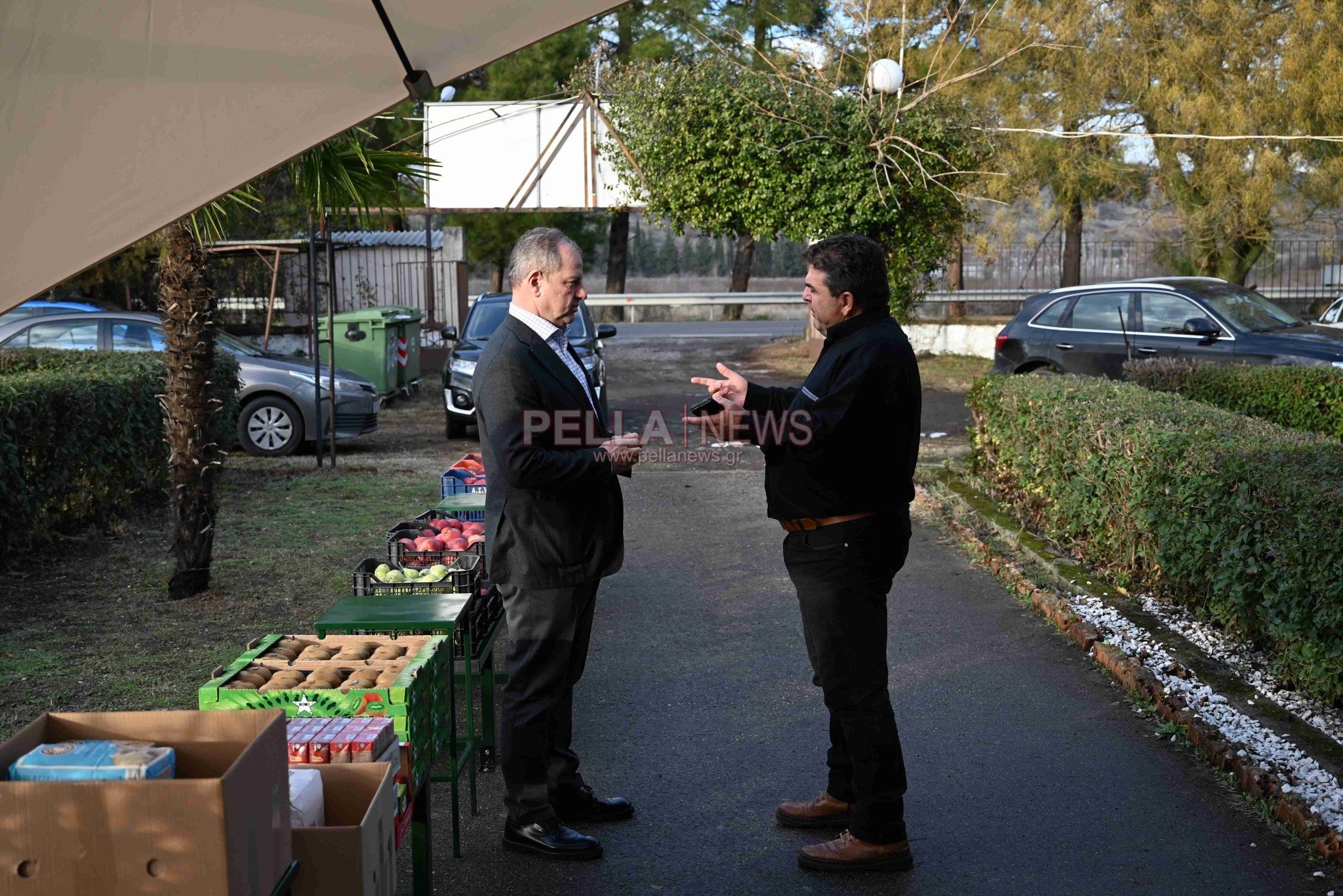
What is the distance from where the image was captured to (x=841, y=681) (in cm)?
418

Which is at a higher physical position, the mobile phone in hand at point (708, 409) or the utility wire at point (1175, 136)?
the utility wire at point (1175, 136)

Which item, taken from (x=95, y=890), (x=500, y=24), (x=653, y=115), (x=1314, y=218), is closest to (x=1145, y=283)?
(x=653, y=115)

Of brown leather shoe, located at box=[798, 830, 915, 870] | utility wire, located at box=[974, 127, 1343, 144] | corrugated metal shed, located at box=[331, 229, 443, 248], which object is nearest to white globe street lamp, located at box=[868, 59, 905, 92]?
utility wire, located at box=[974, 127, 1343, 144]

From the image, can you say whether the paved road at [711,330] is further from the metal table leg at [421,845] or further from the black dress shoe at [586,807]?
the metal table leg at [421,845]

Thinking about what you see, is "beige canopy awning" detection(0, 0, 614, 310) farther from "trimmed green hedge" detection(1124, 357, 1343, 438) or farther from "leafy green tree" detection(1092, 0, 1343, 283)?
"leafy green tree" detection(1092, 0, 1343, 283)

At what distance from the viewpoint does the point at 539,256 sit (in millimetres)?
4262

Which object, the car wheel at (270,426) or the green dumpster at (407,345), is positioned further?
the green dumpster at (407,345)

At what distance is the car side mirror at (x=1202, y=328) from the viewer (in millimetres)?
13414

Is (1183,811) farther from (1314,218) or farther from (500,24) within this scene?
(1314,218)

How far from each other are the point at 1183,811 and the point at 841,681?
156 centimetres

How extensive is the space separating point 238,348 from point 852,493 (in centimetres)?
1169

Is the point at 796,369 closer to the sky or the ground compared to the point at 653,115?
closer to the ground

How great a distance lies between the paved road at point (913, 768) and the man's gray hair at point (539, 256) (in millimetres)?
2069

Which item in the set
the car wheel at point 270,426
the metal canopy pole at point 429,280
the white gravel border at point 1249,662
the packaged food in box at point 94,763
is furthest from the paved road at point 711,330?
the packaged food in box at point 94,763
